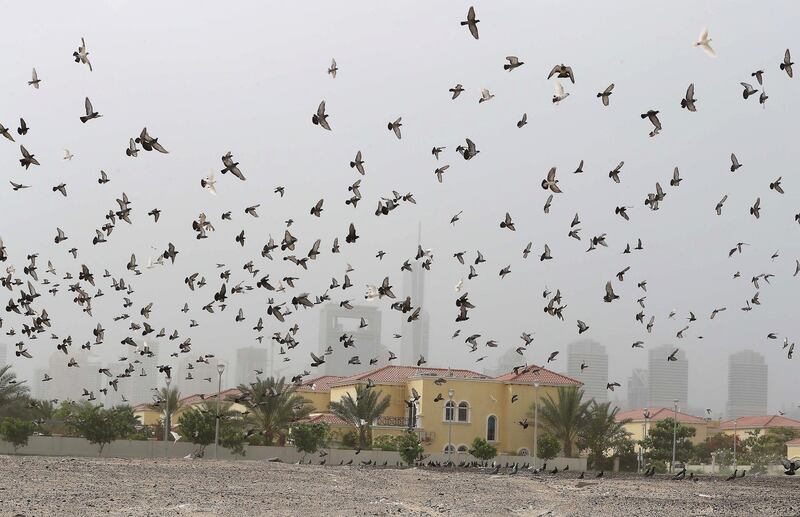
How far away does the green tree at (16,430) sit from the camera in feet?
192

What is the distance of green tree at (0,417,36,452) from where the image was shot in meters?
58.6

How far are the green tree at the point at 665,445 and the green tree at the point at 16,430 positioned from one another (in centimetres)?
4137

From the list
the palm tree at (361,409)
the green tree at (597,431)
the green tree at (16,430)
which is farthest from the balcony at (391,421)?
the green tree at (16,430)

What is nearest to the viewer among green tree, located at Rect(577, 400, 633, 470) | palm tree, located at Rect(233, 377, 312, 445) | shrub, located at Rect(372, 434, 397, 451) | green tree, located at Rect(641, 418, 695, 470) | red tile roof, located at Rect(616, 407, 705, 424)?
palm tree, located at Rect(233, 377, 312, 445)

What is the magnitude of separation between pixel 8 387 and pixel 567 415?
3164 cm

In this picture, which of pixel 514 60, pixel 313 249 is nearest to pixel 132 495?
pixel 313 249

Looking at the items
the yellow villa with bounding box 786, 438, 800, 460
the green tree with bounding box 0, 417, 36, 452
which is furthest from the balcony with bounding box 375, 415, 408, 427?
the yellow villa with bounding box 786, 438, 800, 460

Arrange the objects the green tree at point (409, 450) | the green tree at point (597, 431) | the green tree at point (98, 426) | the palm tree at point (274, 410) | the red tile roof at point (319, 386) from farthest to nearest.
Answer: the red tile roof at point (319, 386)
the green tree at point (597, 431)
the palm tree at point (274, 410)
the green tree at point (98, 426)
the green tree at point (409, 450)

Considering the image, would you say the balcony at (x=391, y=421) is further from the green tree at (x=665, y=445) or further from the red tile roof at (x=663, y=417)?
the red tile roof at (x=663, y=417)

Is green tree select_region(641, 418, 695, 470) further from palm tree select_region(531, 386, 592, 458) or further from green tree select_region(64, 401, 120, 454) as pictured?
green tree select_region(64, 401, 120, 454)

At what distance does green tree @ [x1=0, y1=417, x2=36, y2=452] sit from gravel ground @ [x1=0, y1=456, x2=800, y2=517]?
982cm

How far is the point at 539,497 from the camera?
38.0 meters

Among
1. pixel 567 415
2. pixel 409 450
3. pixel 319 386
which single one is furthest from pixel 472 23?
pixel 319 386

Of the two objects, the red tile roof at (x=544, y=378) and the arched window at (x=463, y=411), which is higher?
the red tile roof at (x=544, y=378)
